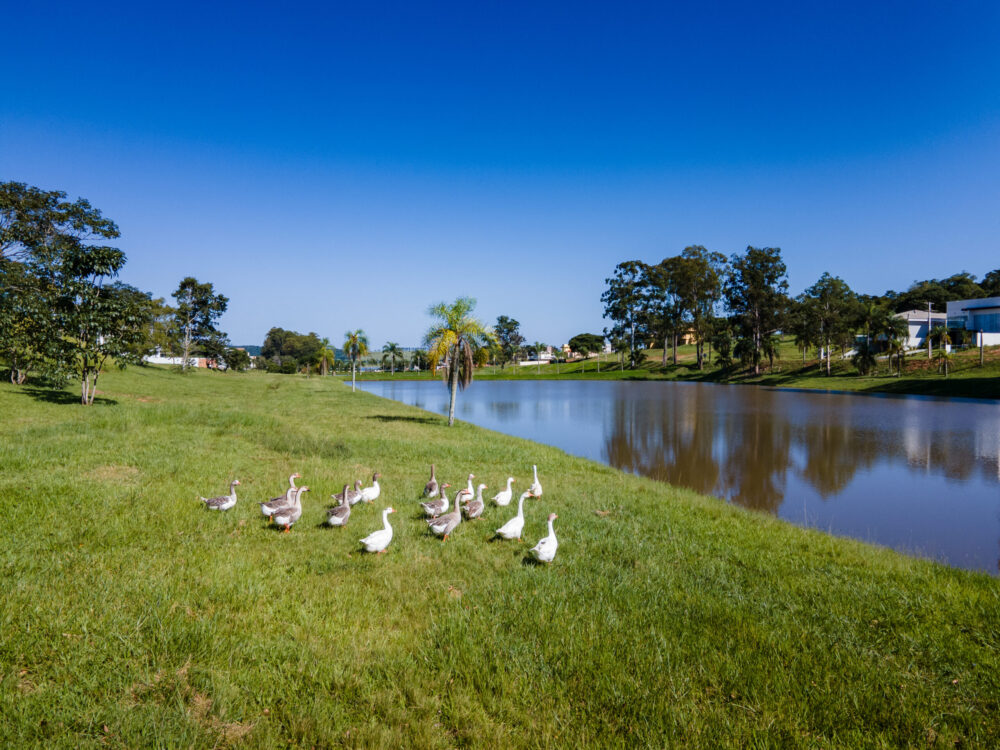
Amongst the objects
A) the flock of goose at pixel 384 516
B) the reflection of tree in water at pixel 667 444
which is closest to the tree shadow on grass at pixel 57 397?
the flock of goose at pixel 384 516

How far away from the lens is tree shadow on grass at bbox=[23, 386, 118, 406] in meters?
27.0

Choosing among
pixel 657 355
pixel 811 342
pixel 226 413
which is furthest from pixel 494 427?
pixel 657 355

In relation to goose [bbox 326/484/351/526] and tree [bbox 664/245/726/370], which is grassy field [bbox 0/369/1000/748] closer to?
goose [bbox 326/484/351/526]

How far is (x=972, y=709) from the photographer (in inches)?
178

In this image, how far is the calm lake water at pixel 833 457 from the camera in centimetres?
1232

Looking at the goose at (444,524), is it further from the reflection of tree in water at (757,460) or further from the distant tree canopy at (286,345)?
the distant tree canopy at (286,345)

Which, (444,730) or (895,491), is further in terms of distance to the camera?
(895,491)

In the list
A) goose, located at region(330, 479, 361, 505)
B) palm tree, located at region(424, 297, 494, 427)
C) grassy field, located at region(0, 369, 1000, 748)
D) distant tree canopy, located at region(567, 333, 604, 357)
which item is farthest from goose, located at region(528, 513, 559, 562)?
distant tree canopy, located at region(567, 333, 604, 357)

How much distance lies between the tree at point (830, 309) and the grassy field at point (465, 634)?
7754cm

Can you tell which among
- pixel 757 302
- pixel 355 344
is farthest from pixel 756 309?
pixel 355 344

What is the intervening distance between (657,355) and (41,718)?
410 feet

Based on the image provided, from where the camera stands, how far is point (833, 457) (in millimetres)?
20828

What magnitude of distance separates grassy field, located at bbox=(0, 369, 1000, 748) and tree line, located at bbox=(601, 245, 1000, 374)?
248 ft

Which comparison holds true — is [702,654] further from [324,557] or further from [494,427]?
[494,427]
